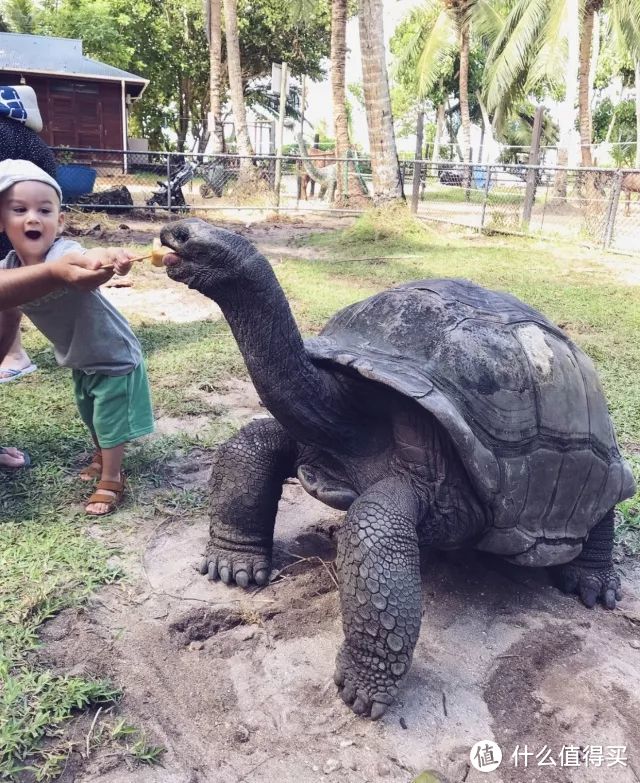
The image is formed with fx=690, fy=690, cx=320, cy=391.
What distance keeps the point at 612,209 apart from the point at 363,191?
6565 mm

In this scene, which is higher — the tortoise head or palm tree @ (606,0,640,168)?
palm tree @ (606,0,640,168)

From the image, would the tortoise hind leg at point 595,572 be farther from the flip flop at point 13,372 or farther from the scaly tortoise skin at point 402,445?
Result: the flip flop at point 13,372

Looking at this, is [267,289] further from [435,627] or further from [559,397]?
[435,627]

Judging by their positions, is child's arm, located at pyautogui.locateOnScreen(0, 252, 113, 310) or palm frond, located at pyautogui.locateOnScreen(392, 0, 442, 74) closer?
child's arm, located at pyautogui.locateOnScreen(0, 252, 113, 310)

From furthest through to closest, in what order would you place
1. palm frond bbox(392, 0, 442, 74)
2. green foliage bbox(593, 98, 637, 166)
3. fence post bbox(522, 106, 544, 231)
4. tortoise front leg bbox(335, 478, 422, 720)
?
green foliage bbox(593, 98, 637, 166)
palm frond bbox(392, 0, 442, 74)
fence post bbox(522, 106, 544, 231)
tortoise front leg bbox(335, 478, 422, 720)

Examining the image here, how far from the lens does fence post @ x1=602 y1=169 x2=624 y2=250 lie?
9.22 meters

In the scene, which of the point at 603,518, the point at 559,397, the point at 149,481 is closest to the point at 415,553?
the point at 559,397

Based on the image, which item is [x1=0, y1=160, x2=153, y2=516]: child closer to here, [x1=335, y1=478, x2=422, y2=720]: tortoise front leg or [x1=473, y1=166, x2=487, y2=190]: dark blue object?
[x1=335, y1=478, x2=422, y2=720]: tortoise front leg

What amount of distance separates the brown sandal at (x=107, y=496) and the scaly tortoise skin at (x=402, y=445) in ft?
1.73

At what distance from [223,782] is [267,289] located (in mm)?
1174

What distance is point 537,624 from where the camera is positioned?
2.21 metres

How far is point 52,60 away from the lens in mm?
20531

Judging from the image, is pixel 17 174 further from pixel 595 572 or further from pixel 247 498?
pixel 595 572

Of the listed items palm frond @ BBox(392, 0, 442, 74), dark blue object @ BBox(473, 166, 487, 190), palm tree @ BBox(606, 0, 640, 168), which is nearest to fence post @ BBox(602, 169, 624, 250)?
dark blue object @ BBox(473, 166, 487, 190)
